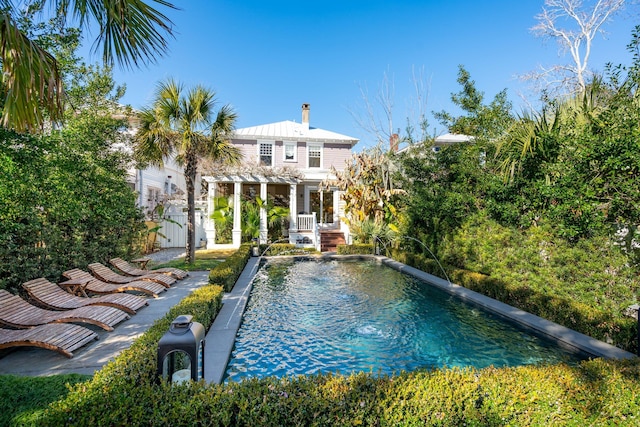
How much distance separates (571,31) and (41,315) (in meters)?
28.1

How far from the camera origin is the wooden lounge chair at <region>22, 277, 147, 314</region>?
6406mm

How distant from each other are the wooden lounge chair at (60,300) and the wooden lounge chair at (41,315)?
0.40m

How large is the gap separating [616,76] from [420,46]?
1463 centimetres

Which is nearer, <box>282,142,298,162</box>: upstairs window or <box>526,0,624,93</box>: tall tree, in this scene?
<box>526,0,624,93</box>: tall tree

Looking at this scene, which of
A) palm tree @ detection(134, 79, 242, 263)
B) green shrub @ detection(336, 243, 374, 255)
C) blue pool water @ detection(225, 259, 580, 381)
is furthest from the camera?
green shrub @ detection(336, 243, 374, 255)

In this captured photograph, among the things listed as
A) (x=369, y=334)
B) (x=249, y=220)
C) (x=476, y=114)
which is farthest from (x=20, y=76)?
(x=249, y=220)

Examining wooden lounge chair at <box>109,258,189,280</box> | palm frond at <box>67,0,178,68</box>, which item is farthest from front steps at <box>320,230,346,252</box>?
palm frond at <box>67,0,178,68</box>

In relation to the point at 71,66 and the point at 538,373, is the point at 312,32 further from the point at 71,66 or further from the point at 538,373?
the point at 538,373

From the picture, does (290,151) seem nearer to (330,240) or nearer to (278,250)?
(330,240)

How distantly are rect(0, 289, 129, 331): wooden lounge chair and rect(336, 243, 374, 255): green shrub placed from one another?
1278 cm

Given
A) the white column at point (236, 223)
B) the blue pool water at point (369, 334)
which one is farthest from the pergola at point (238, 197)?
the blue pool water at point (369, 334)

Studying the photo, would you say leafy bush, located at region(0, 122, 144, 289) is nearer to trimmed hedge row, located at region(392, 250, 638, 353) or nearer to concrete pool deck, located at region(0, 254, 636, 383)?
concrete pool deck, located at region(0, 254, 636, 383)

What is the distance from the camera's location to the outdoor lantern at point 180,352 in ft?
11.1

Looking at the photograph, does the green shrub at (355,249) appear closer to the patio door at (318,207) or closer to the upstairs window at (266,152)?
the patio door at (318,207)
